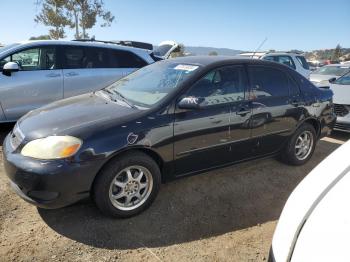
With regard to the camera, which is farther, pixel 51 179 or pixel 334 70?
pixel 334 70

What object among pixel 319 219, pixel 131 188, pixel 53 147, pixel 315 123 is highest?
pixel 319 219

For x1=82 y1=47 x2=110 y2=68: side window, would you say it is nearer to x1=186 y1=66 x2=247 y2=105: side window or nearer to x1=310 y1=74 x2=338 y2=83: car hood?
x1=186 y1=66 x2=247 y2=105: side window

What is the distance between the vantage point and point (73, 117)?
3.10 meters

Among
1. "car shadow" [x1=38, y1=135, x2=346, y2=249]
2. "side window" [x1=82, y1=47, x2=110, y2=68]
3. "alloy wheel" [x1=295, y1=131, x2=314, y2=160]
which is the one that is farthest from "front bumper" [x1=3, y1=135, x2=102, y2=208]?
"side window" [x1=82, y1=47, x2=110, y2=68]

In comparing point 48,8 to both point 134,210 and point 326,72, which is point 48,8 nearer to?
point 326,72

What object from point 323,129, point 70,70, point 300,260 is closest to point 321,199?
point 300,260

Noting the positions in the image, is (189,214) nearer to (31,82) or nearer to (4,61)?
(31,82)

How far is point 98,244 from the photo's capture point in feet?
9.00

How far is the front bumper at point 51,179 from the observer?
264 cm

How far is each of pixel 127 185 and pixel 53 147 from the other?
0.77 metres

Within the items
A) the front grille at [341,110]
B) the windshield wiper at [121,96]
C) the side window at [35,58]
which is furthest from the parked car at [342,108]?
the side window at [35,58]

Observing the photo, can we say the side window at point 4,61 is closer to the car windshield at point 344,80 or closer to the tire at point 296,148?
the tire at point 296,148

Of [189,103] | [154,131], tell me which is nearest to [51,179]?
[154,131]

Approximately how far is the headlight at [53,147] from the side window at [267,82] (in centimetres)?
218
